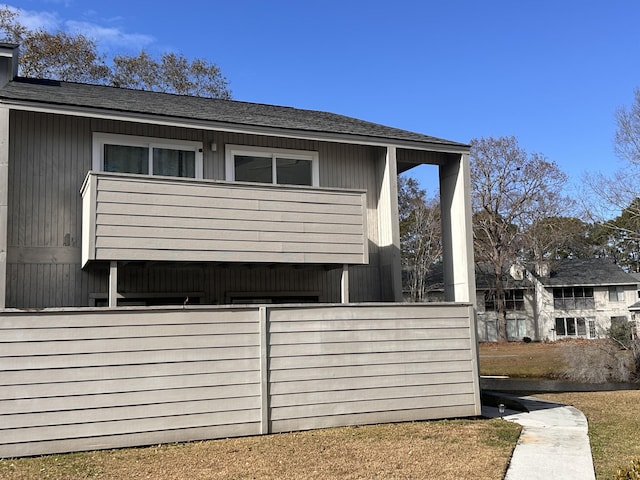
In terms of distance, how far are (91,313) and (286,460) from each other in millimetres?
3382

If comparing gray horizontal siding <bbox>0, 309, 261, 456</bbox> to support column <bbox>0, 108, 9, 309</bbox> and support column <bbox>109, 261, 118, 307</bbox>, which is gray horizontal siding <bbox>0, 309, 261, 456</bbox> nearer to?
support column <bbox>109, 261, 118, 307</bbox>

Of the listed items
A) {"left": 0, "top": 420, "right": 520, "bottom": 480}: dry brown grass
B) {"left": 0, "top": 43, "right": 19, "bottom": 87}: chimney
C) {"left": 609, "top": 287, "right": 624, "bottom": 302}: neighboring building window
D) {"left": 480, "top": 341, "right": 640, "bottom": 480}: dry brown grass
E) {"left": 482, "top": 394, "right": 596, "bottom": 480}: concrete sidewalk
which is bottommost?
{"left": 480, "top": 341, "right": 640, "bottom": 480}: dry brown grass

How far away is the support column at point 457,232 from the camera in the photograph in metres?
12.8

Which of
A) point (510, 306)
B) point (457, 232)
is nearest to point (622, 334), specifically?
point (457, 232)

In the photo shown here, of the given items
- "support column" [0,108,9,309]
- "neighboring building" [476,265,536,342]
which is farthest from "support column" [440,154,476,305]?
"neighboring building" [476,265,536,342]

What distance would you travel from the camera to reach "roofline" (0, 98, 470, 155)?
32.8ft

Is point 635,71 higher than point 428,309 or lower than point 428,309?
higher

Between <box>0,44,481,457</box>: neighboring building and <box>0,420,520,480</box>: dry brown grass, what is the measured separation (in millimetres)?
473

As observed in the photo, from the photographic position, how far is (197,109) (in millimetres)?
12219

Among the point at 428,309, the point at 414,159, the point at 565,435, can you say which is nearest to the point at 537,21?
the point at 414,159

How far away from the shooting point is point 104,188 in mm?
9672

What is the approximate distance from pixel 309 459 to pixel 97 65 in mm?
26980

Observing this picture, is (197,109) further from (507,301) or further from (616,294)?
(616,294)

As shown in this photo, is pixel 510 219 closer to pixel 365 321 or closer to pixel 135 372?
pixel 365 321
